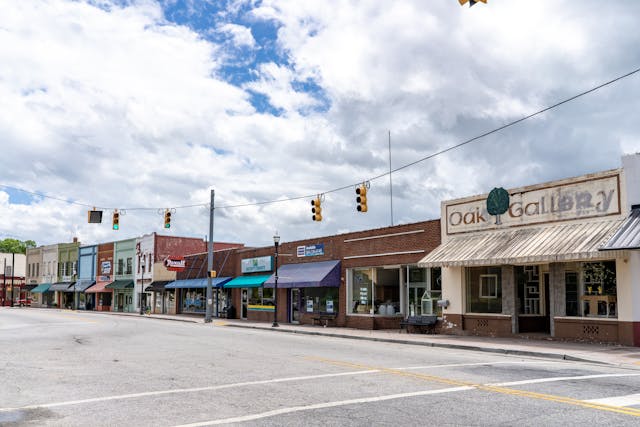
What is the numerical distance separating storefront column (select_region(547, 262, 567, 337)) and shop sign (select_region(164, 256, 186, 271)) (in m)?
32.4

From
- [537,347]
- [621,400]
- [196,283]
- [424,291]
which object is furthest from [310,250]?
[621,400]

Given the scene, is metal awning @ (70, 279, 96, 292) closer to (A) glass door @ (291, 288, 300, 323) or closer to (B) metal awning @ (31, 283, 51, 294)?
(B) metal awning @ (31, 283, 51, 294)

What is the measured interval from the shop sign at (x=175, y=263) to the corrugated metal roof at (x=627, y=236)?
35299 mm

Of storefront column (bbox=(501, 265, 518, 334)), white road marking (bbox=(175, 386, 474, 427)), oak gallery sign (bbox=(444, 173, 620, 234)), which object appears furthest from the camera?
storefront column (bbox=(501, 265, 518, 334))

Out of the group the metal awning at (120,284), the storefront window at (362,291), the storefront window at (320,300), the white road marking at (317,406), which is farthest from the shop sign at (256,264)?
the white road marking at (317,406)

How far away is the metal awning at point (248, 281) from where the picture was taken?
125ft

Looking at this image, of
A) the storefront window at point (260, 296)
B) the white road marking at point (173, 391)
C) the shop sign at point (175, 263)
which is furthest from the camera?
the shop sign at point (175, 263)

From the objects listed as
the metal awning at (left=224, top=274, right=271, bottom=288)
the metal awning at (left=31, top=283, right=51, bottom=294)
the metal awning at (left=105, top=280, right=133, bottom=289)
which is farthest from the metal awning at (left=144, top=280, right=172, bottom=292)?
the metal awning at (left=31, top=283, right=51, bottom=294)

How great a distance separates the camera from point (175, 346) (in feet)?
63.5

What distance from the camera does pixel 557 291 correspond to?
827 inches

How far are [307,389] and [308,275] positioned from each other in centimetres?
2276

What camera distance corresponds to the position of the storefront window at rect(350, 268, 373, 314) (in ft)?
98.9

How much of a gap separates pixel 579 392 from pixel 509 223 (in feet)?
44.0

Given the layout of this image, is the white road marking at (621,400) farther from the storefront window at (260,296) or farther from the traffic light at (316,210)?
the storefront window at (260,296)
